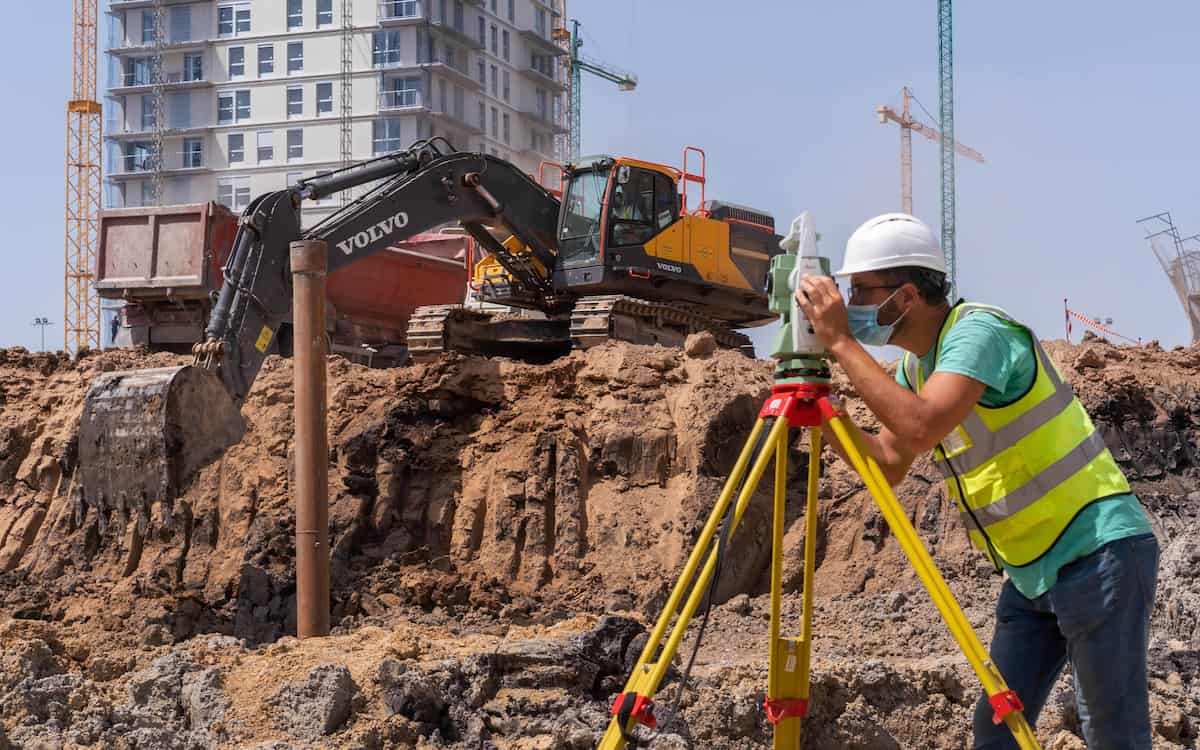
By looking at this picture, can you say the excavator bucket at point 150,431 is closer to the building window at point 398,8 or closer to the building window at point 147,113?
the building window at point 398,8

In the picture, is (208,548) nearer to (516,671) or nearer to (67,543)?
(67,543)

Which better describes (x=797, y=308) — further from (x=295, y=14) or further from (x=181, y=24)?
(x=181, y=24)

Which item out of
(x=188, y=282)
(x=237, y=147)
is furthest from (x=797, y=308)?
(x=237, y=147)

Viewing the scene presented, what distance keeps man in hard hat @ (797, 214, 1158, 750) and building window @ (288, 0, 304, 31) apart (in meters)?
63.3

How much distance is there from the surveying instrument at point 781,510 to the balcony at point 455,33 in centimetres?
6043

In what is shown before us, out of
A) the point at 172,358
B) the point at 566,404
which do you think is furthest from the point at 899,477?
the point at 172,358

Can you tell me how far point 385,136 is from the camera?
200 feet

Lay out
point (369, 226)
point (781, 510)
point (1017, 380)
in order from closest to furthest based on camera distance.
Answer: point (1017, 380) < point (781, 510) < point (369, 226)

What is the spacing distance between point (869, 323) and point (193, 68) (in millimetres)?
66093

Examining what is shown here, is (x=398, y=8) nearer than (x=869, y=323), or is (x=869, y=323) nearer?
(x=869, y=323)

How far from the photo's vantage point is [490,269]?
47.8 ft

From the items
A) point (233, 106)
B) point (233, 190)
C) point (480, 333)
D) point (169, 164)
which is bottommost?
point (480, 333)

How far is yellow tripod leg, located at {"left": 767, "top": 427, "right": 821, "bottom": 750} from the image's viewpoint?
3.27 meters

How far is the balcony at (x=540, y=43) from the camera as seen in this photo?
70.8 m
